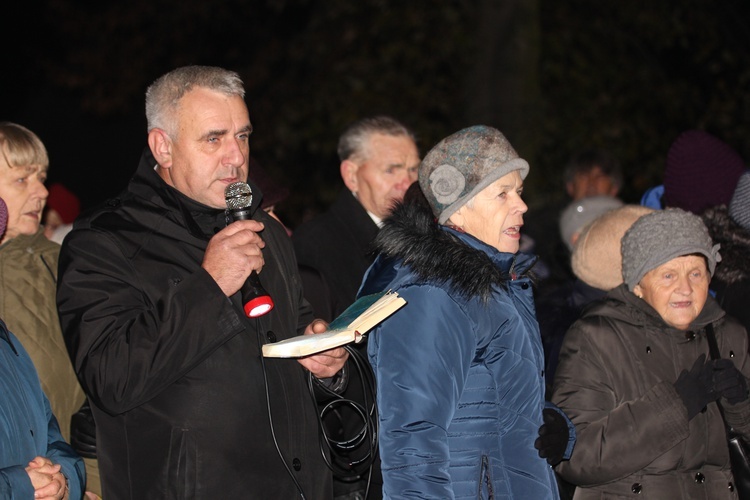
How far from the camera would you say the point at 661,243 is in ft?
13.6

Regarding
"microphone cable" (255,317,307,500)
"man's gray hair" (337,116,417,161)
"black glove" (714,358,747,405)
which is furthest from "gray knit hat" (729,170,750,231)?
"microphone cable" (255,317,307,500)

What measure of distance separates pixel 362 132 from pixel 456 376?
117 inches

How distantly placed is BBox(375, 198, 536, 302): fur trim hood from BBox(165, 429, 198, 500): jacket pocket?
3.16 feet

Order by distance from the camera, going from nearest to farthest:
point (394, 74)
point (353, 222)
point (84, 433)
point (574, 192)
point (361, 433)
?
point (361, 433), point (84, 433), point (353, 222), point (574, 192), point (394, 74)

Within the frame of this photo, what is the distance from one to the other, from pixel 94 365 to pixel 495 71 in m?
8.74

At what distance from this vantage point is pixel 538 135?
1114 cm

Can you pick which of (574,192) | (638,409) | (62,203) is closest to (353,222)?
(638,409)

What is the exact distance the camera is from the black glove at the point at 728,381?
13.0ft

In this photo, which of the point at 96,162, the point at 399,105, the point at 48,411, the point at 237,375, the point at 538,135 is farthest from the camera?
the point at 96,162

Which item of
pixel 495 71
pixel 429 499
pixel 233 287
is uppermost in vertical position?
pixel 495 71

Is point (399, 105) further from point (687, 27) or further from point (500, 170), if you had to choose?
point (500, 170)

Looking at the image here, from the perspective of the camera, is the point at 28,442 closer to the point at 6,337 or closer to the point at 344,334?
the point at 6,337

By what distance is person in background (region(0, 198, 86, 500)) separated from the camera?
3.15 meters

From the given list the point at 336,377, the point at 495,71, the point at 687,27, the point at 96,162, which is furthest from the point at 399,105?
the point at 336,377
